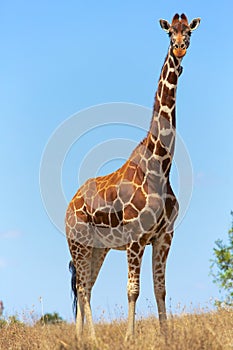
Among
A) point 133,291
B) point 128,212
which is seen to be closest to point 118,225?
point 128,212

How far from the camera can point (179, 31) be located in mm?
9336

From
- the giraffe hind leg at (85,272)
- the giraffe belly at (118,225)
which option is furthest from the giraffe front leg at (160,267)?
the giraffe hind leg at (85,272)

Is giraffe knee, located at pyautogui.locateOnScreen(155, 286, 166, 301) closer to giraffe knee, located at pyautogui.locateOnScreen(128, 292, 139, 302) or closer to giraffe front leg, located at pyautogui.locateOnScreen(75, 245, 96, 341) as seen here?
giraffe knee, located at pyautogui.locateOnScreen(128, 292, 139, 302)

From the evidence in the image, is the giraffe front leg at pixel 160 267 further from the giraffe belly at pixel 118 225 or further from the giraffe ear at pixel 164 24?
the giraffe ear at pixel 164 24

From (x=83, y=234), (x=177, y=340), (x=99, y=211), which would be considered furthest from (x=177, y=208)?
(x=177, y=340)

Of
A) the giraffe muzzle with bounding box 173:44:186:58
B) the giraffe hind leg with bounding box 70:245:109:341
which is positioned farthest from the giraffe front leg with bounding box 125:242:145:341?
the giraffe muzzle with bounding box 173:44:186:58

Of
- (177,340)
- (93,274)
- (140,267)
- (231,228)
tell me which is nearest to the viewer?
(177,340)

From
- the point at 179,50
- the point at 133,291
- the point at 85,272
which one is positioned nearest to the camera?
the point at 133,291

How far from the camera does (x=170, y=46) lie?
955cm

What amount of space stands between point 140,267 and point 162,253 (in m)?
0.54

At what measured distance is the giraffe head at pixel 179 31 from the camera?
365 inches

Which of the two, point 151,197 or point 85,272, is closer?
point 151,197

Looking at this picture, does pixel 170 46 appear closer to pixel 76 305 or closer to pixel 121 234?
pixel 121 234

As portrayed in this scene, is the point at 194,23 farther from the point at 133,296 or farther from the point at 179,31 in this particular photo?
the point at 133,296
